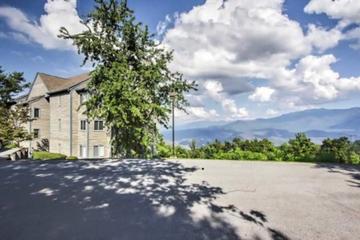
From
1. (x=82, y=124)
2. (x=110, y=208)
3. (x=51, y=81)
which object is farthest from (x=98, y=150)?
(x=110, y=208)

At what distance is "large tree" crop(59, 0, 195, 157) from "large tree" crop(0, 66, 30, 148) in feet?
34.2

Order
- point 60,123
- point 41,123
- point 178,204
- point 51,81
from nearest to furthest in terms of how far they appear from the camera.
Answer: point 178,204 → point 60,123 → point 41,123 → point 51,81

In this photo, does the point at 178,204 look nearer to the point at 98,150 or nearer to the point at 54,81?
the point at 98,150

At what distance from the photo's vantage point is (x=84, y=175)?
920 cm

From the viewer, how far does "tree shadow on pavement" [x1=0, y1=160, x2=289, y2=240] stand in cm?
439

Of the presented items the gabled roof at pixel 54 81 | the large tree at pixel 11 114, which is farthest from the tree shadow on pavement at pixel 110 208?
the gabled roof at pixel 54 81

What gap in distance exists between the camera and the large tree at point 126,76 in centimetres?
1728

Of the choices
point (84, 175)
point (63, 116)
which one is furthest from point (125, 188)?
point (63, 116)

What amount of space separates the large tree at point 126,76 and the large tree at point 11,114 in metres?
10.4

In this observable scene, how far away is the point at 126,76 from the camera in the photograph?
1744 cm

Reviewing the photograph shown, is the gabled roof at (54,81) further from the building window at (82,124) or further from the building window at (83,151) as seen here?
the building window at (83,151)

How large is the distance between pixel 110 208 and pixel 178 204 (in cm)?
149

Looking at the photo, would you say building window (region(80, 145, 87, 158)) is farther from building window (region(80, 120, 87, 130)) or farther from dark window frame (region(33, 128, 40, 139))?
dark window frame (region(33, 128, 40, 139))

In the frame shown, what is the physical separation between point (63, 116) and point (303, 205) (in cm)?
2812
